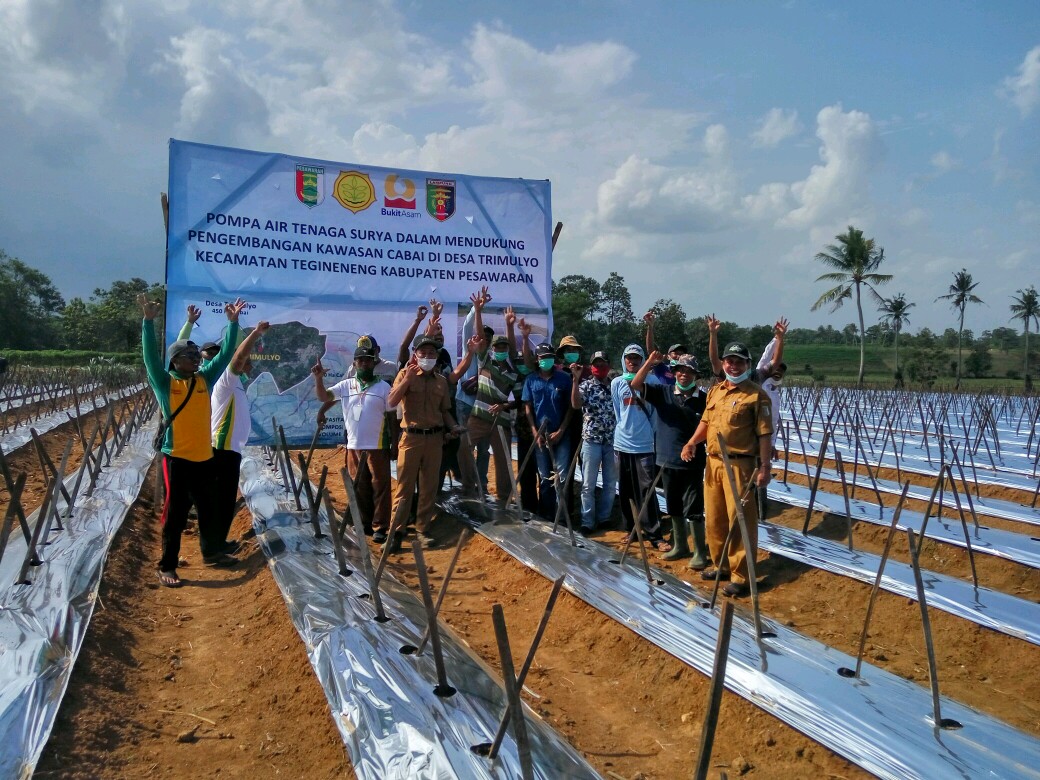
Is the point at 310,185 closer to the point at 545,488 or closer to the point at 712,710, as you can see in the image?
the point at 545,488

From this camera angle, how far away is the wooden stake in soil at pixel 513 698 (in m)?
2.12

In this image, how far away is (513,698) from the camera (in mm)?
2203

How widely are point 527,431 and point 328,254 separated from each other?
3034 mm

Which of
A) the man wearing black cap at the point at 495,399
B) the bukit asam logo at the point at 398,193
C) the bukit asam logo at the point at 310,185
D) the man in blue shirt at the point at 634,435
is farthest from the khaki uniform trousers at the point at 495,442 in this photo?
the bukit asam logo at the point at 310,185

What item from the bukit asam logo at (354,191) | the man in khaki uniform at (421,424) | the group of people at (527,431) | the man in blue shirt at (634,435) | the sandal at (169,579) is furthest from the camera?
the bukit asam logo at (354,191)

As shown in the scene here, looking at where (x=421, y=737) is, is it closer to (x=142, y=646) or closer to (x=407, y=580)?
(x=142, y=646)

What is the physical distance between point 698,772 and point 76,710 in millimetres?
2268

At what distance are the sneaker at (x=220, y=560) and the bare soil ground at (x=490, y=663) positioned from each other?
0.09 metres

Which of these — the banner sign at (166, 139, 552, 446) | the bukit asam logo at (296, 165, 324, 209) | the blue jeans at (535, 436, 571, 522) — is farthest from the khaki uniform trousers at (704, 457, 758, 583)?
the bukit asam logo at (296, 165, 324, 209)

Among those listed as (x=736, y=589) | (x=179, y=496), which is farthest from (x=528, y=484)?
(x=179, y=496)

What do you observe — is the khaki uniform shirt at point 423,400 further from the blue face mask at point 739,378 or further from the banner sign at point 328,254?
the banner sign at point 328,254

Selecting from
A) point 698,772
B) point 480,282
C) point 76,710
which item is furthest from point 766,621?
point 480,282

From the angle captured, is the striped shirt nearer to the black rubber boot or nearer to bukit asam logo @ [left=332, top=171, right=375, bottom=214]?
the black rubber boot

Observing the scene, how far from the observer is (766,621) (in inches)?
145
